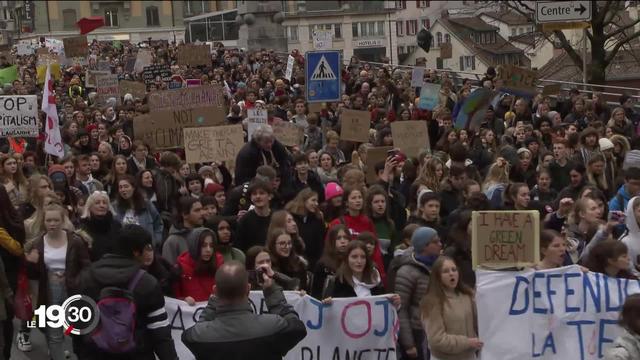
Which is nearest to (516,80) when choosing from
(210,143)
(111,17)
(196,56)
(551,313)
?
(210,143)

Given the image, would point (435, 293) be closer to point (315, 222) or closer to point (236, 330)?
point (236, 330)

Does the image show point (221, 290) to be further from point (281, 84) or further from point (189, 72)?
point (189, 72)

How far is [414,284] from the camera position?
8.42 metres

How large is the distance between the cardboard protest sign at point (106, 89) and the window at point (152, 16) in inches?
3112

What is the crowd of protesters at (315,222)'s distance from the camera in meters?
8.00

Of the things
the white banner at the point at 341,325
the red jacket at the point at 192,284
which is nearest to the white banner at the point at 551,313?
the white banner at the point at 341,325

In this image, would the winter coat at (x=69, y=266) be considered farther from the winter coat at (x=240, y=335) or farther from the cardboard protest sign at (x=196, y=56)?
the cardboard protest sign at (x=196, y=56)

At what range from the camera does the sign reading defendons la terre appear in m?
8.41

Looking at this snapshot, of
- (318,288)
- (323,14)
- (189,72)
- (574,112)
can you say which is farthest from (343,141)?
(323,14)

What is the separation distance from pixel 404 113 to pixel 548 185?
7.54 metres

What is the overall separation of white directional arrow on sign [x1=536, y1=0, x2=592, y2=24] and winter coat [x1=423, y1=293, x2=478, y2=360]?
11.5 meters

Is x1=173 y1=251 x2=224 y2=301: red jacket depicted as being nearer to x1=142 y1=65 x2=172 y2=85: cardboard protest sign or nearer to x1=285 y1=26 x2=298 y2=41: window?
x1=142 y1=65 x2=172 y2=85: cardboard protest sign

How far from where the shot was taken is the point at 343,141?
16.7 meters

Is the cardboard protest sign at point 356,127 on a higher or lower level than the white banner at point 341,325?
higher
